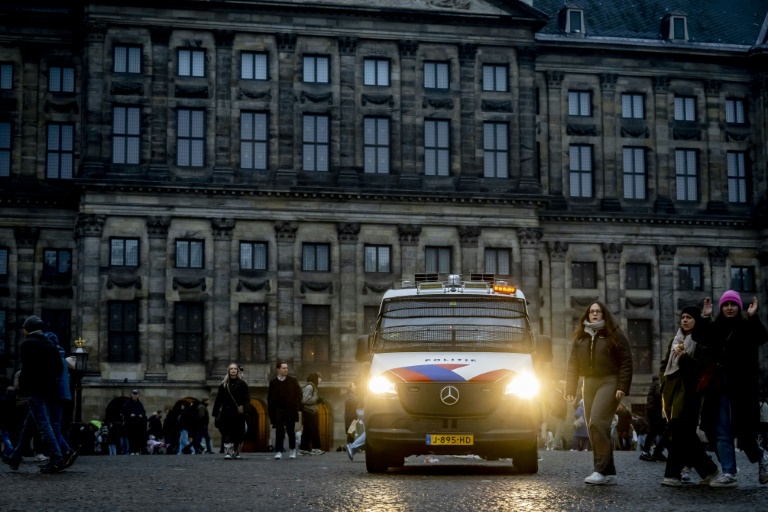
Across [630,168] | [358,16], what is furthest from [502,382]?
[630,168]

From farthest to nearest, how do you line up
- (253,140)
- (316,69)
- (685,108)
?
(685,108)
(316,69)
(253,140)

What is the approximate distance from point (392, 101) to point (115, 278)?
12740 mm

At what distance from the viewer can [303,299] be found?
5341 cm

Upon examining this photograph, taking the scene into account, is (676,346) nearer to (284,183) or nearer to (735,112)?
(284,183)

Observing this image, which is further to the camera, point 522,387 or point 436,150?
point 436,150

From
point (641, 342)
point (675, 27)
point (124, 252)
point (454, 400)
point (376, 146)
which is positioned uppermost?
point (675, 27)

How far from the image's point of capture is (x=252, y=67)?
54.0m

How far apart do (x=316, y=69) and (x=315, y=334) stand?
10.4 meters

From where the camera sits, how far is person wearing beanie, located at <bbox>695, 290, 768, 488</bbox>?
16906mm

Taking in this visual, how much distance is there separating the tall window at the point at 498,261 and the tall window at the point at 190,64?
520 inches

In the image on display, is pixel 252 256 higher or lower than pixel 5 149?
lower

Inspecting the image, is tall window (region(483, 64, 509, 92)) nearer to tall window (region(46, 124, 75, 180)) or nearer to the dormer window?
the dormer window

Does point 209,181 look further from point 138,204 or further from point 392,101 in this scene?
point 392,101

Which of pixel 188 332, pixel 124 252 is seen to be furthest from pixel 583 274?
pixel 124 252
